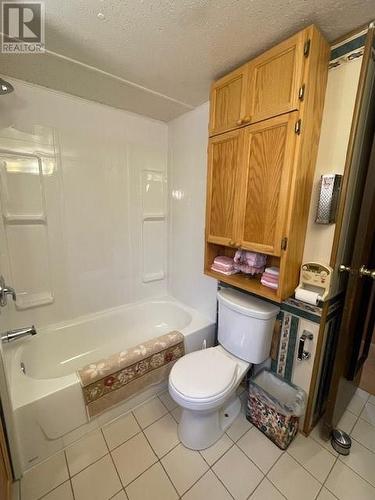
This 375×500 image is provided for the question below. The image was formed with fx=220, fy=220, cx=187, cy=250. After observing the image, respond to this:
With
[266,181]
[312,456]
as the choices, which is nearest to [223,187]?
[266,181]

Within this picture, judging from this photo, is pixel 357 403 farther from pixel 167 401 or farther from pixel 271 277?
pixel 167 401

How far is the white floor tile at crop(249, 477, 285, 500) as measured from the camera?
3.59ft

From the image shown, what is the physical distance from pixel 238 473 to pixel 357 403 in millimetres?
1071

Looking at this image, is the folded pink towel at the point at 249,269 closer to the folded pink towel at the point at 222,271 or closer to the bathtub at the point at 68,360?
the folded pink towel at the point at 222,271

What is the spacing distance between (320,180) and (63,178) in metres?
1.79

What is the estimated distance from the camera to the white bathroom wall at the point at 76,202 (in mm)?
1566

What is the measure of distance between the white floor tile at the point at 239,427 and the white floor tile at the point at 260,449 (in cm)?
2

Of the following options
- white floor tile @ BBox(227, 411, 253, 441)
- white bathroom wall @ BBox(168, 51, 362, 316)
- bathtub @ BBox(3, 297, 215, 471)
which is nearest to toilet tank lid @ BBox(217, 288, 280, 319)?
white bathroom wall @ BBox(168, 51, 362, 316)

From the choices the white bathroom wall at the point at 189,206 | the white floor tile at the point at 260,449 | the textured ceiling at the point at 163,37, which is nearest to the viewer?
the textured ceiling at the point at 163,37

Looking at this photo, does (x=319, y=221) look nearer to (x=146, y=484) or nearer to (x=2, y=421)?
(x=146, y=484)

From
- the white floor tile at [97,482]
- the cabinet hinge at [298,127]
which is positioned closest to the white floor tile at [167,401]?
the white floor tile at [97,482]

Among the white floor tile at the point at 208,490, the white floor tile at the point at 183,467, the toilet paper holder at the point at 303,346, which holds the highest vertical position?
the toilet paper holder at the point at 303,346

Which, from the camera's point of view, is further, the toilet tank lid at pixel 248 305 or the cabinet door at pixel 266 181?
the toilet tank lid at pixel 248 305

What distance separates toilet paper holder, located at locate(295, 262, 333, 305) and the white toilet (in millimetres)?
231
